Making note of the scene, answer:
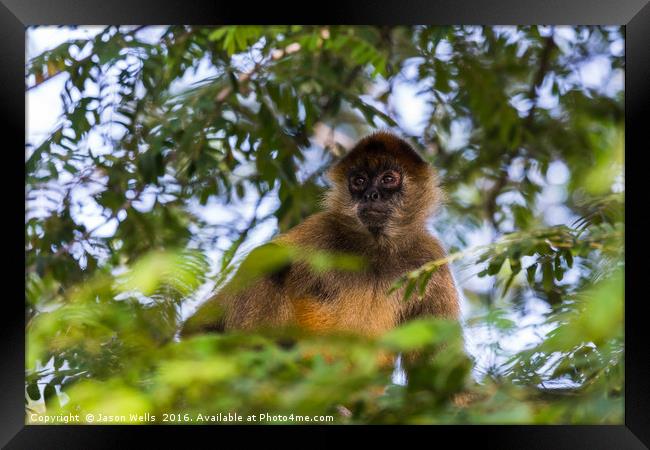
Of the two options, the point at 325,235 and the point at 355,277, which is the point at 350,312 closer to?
the point at 355,277

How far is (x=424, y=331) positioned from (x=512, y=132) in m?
5.42

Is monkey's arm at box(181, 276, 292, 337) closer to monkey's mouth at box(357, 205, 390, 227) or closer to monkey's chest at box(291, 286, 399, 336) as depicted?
monkey's chest at box(291, 286, 399, 336)

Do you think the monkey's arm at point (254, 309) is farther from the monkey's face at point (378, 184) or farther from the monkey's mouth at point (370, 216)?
the monkey's face at point (378, 184)

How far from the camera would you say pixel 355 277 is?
5.90m

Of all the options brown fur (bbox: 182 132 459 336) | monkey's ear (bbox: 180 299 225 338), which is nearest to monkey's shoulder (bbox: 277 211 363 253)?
brown fur (bbox: 182 132 459 336)

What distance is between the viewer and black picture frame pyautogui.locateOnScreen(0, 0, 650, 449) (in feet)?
13.3

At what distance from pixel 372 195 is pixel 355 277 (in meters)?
0.73

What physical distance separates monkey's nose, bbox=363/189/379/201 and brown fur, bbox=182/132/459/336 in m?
0.12
